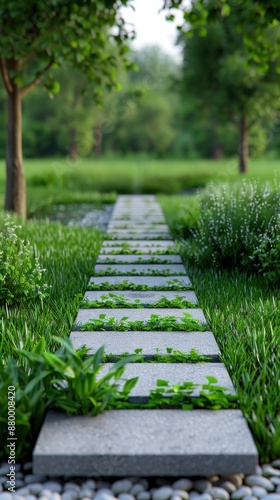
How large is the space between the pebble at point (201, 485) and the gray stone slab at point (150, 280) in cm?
241

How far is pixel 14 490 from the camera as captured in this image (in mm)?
2277

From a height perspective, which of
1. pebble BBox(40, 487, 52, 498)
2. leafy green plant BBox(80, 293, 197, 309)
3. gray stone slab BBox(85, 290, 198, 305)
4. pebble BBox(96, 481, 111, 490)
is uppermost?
leafy green plant BBox(80, 293, 197, 309)

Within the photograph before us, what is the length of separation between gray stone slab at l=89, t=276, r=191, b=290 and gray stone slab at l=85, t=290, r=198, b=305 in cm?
16

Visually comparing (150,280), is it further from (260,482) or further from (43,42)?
(43,42)

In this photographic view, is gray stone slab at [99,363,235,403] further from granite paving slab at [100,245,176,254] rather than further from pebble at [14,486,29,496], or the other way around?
granite paving slab at [100,245,176,254]

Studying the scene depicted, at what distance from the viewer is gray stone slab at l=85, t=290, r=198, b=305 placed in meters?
4.28

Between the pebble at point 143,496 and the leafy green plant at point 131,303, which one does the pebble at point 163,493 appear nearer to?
the pebble at point 143,496

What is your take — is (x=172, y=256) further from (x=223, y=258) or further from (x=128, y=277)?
(x=128, y=277)

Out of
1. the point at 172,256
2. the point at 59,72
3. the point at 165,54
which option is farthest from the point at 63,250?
the point at 165,54

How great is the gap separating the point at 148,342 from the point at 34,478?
119cm

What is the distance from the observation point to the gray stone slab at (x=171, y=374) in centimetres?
272

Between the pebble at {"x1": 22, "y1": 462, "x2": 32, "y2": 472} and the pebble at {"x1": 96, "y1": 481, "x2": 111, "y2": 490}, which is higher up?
the pebble at {"x1": 22, "y1": 462, "x2": 32, "y2": 472}

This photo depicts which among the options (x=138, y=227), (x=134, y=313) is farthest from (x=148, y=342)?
(x=138, y=227)

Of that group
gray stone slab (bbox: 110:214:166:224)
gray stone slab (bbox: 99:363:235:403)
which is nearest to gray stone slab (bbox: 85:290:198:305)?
gray stone slab (bbox: 99:363:235:403)
